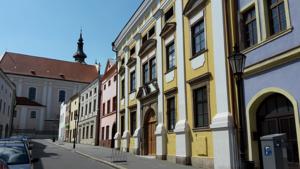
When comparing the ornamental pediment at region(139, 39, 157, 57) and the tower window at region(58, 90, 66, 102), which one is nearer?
the ornamental pediment at region(139, 39, 157, 57)

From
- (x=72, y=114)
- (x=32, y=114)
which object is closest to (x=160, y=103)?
(x=72, y=114)

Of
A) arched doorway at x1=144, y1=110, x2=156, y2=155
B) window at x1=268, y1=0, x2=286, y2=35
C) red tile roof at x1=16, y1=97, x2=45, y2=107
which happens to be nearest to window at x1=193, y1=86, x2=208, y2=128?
window at x1=268, y1=0, x2=286, y2=35

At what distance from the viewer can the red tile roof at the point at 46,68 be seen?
8112 centimetres

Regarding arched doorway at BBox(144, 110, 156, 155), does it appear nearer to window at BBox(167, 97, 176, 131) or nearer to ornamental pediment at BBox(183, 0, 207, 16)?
window at BBox(167, 97, 176, 131)

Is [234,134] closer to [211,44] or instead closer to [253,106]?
[253,106]

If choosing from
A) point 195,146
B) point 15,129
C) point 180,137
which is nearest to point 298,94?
point 195,146

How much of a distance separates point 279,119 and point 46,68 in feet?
271

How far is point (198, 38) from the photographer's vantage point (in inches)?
661

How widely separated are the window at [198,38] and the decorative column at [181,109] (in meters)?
0.90

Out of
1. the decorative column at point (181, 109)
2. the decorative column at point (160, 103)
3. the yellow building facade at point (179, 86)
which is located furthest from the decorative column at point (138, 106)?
the decorative column at point (181, 109)

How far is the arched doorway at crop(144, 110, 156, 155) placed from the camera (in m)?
21.7

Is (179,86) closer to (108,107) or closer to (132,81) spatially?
(132,81)

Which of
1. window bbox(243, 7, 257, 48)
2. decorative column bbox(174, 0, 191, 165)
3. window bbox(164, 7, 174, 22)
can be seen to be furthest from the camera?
window bbox(164, 7, 174, 22)

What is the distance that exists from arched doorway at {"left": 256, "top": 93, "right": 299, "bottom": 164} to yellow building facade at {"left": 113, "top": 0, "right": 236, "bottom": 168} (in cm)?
140
